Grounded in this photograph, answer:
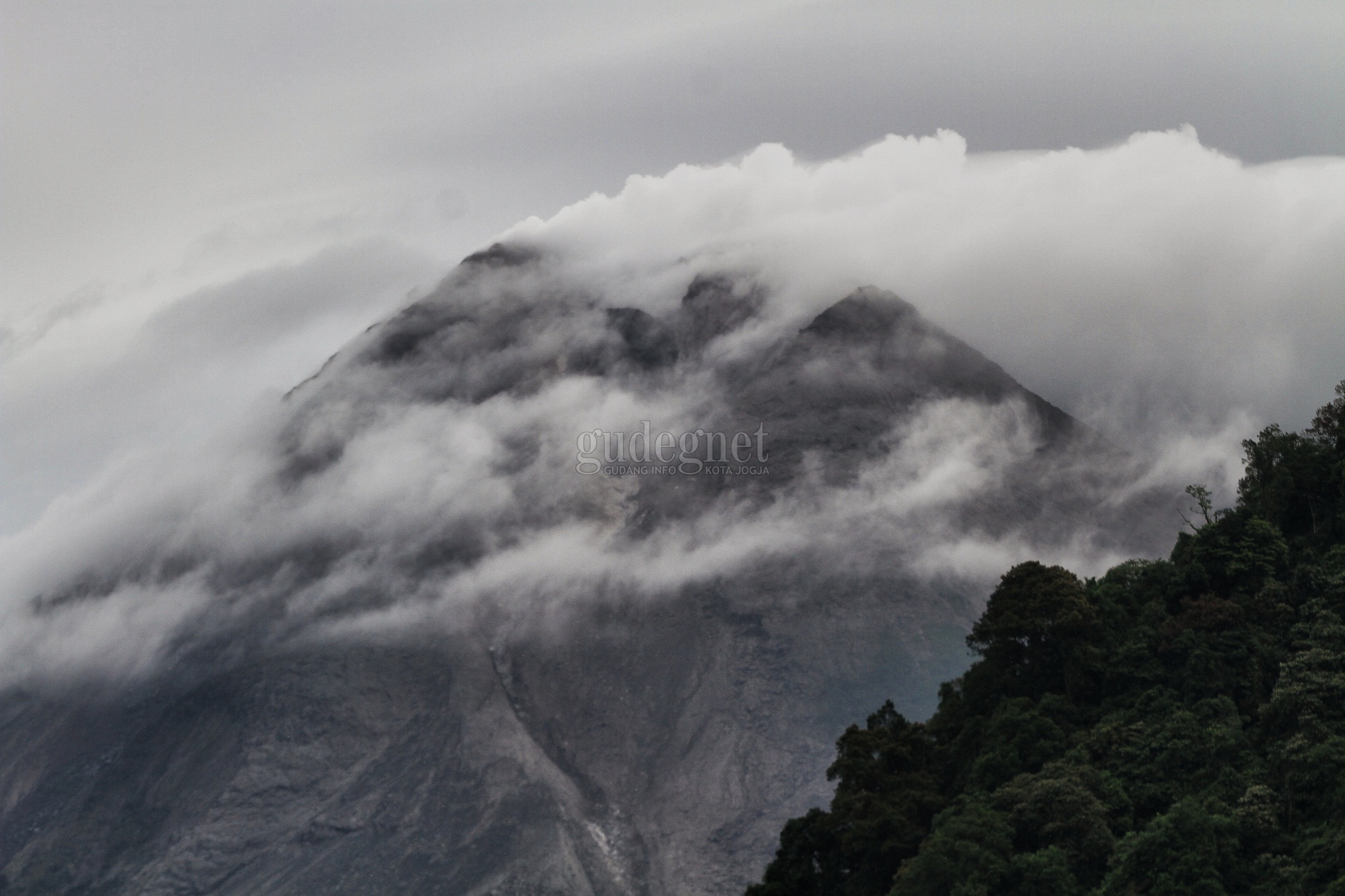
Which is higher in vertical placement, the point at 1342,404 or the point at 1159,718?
the point at 1342,404

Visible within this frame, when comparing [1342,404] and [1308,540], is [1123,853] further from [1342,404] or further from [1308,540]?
[1342,404]

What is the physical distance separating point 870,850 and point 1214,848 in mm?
25923

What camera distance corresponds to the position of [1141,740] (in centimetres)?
10988

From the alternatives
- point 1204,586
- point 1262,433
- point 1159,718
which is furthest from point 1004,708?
point 1262,433

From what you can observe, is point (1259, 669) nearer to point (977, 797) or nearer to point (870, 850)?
point (977, 797)

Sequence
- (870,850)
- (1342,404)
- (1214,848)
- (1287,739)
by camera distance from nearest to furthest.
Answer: (1214,848), (1287,739), (870,850), (1342,404)

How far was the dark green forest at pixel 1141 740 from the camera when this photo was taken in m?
95.8

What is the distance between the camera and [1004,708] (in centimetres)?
11819

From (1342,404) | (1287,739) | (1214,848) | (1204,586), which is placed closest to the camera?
(1214,848)

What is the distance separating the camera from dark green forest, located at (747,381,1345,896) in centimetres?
9581

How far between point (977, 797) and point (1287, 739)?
2053cm

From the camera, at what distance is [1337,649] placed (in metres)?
108

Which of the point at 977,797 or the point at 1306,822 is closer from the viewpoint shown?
the point at 1306,822

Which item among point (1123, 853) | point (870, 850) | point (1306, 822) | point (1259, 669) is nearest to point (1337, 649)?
point (1259, 669)
